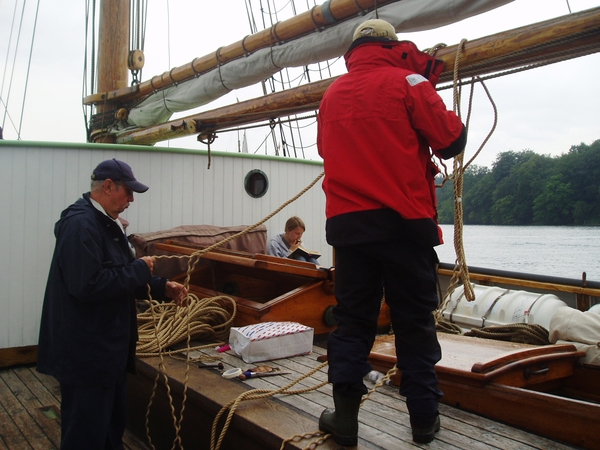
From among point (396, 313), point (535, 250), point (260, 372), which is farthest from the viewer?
point (535, 250)

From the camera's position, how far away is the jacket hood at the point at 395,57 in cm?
202

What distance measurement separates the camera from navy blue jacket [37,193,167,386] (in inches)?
85.4

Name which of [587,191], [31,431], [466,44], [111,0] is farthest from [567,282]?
[111,0]

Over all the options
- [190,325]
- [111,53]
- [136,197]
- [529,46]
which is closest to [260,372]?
[190,325]

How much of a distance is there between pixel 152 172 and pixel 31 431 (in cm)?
247

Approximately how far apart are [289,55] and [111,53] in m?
3.63

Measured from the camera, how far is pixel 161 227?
5074 mm

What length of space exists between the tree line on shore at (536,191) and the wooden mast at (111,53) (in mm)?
4412

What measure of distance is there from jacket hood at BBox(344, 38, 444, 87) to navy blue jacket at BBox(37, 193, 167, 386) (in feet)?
4.11

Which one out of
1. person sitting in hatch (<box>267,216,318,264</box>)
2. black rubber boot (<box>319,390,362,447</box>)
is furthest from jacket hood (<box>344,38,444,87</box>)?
person sitting in hatch (<box>267,216,318,264</box>)

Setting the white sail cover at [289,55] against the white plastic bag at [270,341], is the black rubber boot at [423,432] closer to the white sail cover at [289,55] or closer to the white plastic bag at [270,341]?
the white plastic bag at [270,341]

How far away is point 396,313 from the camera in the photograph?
204 cm

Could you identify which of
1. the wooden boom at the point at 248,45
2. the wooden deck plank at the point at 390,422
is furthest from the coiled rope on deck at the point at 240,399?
the wooden boom at the point at 248,45

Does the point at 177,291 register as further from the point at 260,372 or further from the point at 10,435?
the point at 10,435
